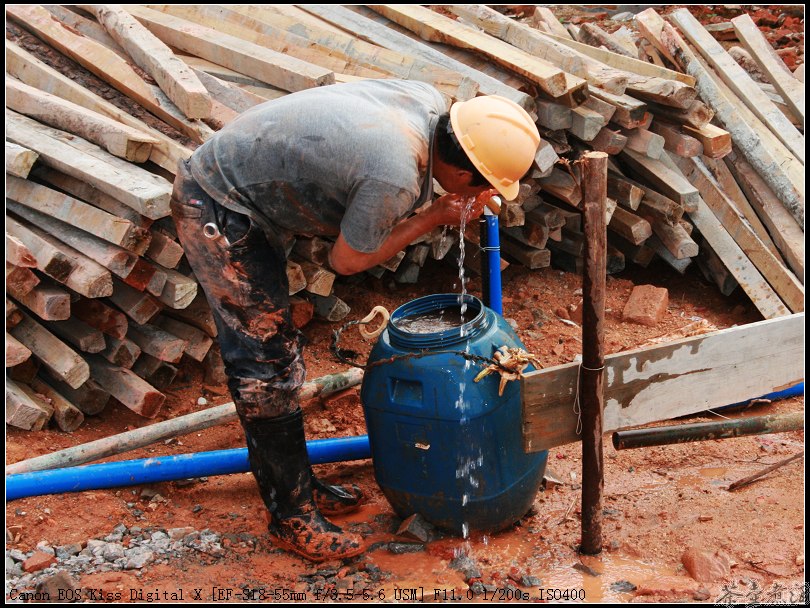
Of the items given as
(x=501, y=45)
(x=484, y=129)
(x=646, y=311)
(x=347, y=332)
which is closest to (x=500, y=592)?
(x=484, y=129)

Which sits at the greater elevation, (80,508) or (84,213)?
Result: (84,213)

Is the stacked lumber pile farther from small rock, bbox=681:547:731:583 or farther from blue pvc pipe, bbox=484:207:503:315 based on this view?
small rock, bbox=681:547:731:583

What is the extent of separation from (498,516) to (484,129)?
5.77 feet

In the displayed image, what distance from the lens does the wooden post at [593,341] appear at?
3271mm

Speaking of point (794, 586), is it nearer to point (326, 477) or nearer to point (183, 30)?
point (326, 477)

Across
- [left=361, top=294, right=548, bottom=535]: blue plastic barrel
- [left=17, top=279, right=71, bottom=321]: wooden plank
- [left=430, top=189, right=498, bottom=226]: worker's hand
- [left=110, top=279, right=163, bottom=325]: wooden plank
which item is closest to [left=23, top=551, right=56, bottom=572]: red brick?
[left=17, top=279, right=71, bottom=321]: wooden plank

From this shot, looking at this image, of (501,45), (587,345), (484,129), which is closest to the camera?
(484,129)

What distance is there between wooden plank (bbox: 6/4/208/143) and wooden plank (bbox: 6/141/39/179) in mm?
877

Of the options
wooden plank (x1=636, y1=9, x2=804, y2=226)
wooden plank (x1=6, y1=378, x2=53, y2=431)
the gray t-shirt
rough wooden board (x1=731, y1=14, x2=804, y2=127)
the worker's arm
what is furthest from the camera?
rough wooden board (x1=731, y1=14, x2=804, y2=127)

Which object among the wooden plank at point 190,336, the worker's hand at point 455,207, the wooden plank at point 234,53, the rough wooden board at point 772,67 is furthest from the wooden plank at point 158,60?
the rough wooden board at point 772,67

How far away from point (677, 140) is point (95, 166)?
11.8ft

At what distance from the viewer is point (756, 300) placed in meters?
5.89

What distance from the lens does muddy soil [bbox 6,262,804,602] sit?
11.8ft

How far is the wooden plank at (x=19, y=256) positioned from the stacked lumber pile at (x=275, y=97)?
0.02 m
